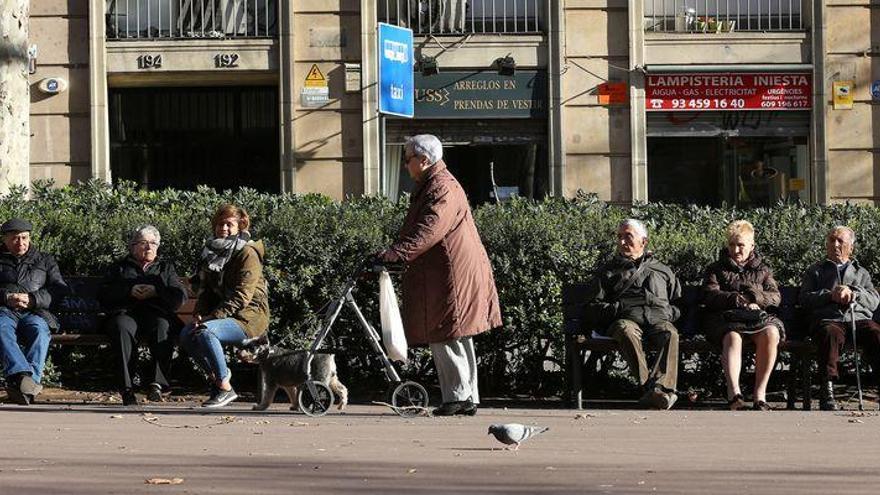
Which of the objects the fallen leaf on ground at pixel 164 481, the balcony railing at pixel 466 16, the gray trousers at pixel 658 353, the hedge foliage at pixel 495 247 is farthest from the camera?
the balcony railing at pixel 466 16

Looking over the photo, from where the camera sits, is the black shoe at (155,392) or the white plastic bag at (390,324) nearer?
the white plastic bag at (390,324)

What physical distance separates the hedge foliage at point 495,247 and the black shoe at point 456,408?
1.38 metres

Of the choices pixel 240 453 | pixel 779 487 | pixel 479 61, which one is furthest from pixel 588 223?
pixel 479 61

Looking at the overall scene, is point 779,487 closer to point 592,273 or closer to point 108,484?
point 108,484

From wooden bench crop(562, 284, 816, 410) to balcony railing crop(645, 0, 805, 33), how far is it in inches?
521


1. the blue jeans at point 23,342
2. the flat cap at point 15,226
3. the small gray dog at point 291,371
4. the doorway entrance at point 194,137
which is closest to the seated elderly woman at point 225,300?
the small gray dog at point 291,371

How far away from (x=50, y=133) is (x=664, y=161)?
8.29 m

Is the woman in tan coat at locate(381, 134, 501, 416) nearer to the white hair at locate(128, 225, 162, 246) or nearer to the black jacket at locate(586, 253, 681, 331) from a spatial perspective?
the black jacket at locate(586, 253, 681, 331)

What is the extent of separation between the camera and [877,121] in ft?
83.1

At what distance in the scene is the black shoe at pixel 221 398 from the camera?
12062mm

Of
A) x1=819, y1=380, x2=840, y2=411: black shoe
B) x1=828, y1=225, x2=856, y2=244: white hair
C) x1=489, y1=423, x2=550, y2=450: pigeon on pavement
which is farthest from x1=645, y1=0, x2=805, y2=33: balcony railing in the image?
x1=489, y1=423, x2=550, y2=450: pigeon on pavement

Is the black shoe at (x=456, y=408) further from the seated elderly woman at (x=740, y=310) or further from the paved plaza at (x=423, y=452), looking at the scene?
the seated elderly woman at (x=740, y=310)

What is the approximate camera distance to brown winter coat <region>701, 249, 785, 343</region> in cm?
1254

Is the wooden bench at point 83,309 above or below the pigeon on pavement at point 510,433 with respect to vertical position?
above
